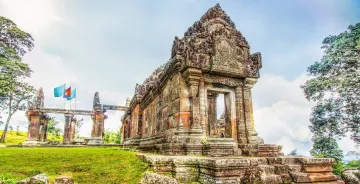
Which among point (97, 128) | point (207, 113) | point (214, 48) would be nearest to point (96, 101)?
point (97, 128)

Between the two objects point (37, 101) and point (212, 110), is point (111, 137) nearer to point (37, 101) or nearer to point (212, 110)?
point (37, 101)

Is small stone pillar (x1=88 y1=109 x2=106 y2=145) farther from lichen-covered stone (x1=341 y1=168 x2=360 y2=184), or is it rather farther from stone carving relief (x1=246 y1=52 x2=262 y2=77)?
lichen-covered stone (x1=341 y1=168 x2=360 y2=184)

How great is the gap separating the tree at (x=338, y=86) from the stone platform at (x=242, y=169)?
41.9 feet

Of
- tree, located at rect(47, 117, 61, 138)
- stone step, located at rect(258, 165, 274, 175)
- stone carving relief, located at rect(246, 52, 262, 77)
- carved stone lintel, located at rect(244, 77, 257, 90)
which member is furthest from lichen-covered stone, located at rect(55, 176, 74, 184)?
tree, located at rect(47, 117, 61, 138)

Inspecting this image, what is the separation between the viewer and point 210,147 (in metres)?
5.68

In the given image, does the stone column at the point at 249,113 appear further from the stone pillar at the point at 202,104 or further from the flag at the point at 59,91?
the flag at the point at 59,91

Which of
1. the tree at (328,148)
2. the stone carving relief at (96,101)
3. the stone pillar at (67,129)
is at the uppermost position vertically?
the stone carving relief at (96,101)

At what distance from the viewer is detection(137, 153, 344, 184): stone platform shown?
165 inches

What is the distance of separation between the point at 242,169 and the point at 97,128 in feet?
67.7

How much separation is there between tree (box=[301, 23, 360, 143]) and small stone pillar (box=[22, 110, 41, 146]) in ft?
81.7

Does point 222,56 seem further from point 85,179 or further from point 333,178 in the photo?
point 85,179

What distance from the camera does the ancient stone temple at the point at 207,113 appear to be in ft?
15.6

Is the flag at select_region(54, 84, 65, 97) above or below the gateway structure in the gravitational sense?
above

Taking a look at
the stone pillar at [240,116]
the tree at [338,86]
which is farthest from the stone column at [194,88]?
the tree at [338,86]
